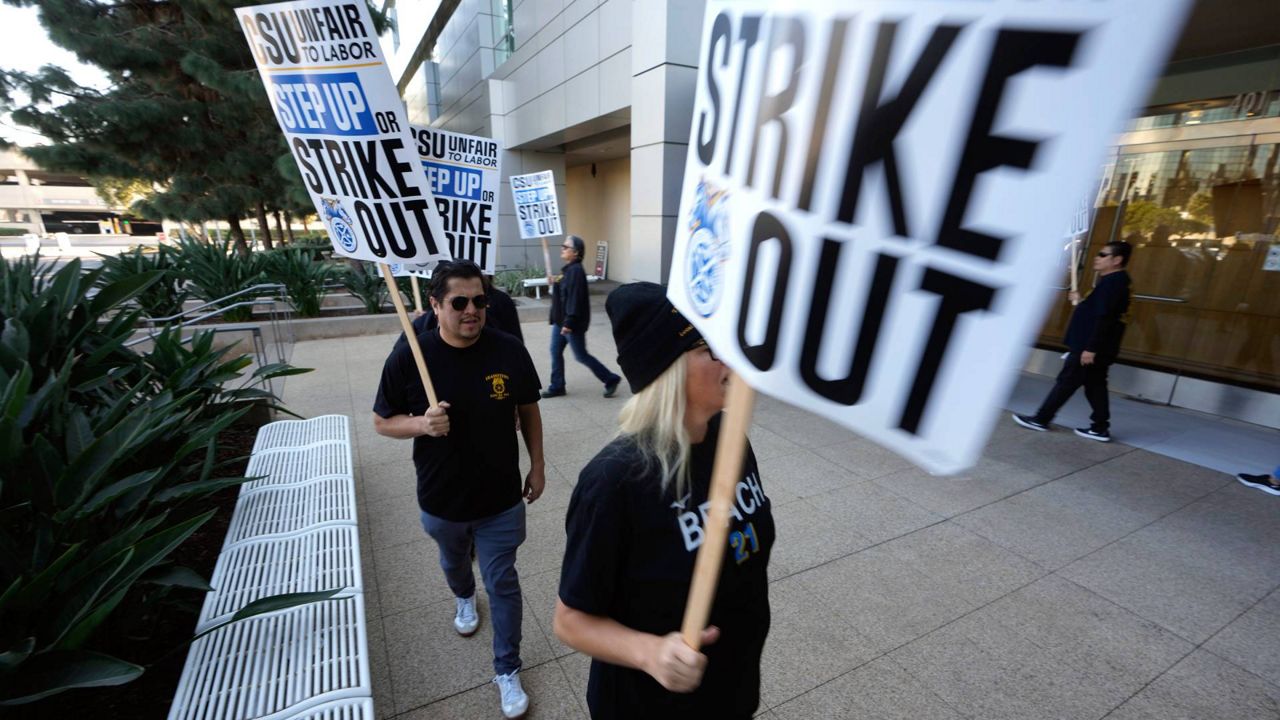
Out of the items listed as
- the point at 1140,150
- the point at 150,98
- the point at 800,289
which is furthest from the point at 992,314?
the point at 150,98

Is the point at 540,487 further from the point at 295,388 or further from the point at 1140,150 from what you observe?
the point at 1140,150

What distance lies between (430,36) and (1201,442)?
90.8ft

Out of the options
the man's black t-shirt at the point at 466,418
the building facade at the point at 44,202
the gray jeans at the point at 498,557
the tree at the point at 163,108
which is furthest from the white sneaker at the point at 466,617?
the building facade at the point at 44,202

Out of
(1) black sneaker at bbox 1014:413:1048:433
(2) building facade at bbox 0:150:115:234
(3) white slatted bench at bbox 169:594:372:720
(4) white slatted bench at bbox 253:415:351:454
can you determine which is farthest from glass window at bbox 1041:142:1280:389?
(2) building facade at bbox 0:150:115:234

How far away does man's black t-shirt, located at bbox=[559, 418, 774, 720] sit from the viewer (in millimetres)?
1364

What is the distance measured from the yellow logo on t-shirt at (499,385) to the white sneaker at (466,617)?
1.18 metres

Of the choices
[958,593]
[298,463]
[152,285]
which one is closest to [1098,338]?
[958,593]

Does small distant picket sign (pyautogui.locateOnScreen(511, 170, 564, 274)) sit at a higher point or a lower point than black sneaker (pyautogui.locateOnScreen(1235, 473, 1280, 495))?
higher

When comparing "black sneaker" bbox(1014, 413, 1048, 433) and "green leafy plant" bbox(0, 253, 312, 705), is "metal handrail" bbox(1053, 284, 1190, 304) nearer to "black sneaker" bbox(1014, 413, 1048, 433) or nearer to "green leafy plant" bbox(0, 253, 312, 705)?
"black sneaker" bbox(1014, 413, 1048, 433)

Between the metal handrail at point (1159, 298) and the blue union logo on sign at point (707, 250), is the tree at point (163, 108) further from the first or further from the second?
the metal handrail at point (1159, 298)

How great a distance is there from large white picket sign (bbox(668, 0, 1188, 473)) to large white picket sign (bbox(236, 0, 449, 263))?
2124 millimetres

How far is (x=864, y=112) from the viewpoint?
0.71 metres

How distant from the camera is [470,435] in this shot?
2600 mm

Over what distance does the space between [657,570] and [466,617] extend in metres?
2.09
